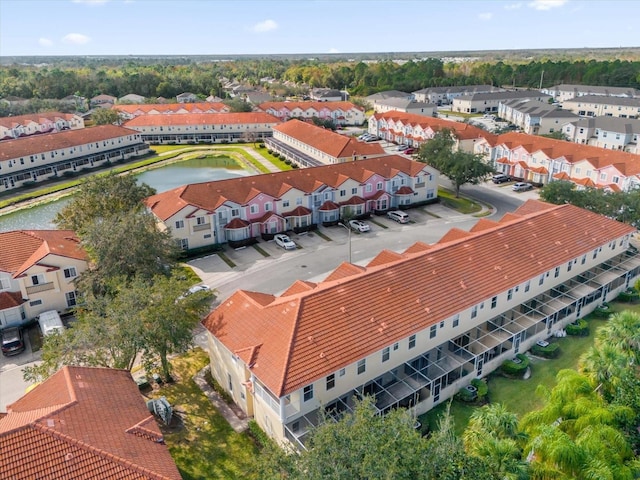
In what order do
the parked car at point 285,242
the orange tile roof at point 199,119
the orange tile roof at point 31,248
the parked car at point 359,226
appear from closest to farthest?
the orange tile roof at point 31,248
the parked car at point 285,242
the parked car at point 359,226
the orange tile roof at point 199,119

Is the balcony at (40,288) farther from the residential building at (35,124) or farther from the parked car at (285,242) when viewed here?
the residential building at (35,124)

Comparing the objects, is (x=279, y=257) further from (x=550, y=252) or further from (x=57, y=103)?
(x=57, y=103)

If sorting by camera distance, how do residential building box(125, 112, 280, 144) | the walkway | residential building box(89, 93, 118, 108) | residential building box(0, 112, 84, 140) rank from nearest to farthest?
the walkway < residential building box(0, 112, 84, 140) < residential building box(125, 112, 280, 144) < residential building box(89, 93, 118, 108)

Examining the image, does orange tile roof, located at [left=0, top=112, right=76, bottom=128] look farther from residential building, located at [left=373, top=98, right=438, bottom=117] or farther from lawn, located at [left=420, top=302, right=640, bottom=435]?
lawn, located at [left=420, top=302, right=640, bottom=435]

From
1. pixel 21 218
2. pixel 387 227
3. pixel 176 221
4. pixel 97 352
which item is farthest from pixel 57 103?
pixel 97 352

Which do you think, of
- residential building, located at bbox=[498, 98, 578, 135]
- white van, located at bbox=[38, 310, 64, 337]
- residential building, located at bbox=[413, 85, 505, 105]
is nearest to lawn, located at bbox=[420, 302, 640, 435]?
white van, located at bbox=[38, 310, 64, 337]

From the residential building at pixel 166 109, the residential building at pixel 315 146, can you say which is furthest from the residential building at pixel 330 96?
the residential building at pixel 315 146
